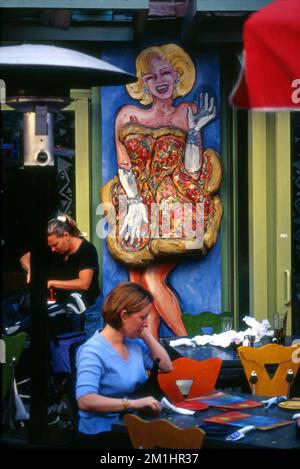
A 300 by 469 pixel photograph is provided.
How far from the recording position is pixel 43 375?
5.75m

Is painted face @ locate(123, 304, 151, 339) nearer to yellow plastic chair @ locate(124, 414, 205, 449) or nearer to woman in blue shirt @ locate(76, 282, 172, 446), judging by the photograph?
woman in blue shirt @ locate(76, 282, 172, 446)

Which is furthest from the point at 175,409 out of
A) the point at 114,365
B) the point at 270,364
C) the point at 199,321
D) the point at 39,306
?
the point at 199,321

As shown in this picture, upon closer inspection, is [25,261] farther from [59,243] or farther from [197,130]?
[197,130]

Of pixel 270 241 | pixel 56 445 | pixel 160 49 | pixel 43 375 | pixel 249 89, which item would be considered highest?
pixel 160 49

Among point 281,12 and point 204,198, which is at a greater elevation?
point 281,12

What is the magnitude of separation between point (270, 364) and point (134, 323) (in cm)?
144

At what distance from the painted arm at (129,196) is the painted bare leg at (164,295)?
376mm

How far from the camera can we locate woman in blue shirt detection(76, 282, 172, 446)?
16.8 feet

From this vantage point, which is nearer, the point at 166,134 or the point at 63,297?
Answer: the point at 63,297

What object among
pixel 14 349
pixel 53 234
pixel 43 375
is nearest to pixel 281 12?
pixel 43 375

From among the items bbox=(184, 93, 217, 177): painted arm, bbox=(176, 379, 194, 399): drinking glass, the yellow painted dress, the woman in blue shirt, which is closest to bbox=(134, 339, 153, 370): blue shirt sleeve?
the woman in blue shirt

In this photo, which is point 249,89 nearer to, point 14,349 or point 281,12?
point 281,12

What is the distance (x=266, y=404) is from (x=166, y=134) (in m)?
4.13

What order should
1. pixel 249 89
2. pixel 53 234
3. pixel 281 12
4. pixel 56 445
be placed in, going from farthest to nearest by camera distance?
pixel 53 234
pixel 56 445
pixel 281 12
pixel 249 89
